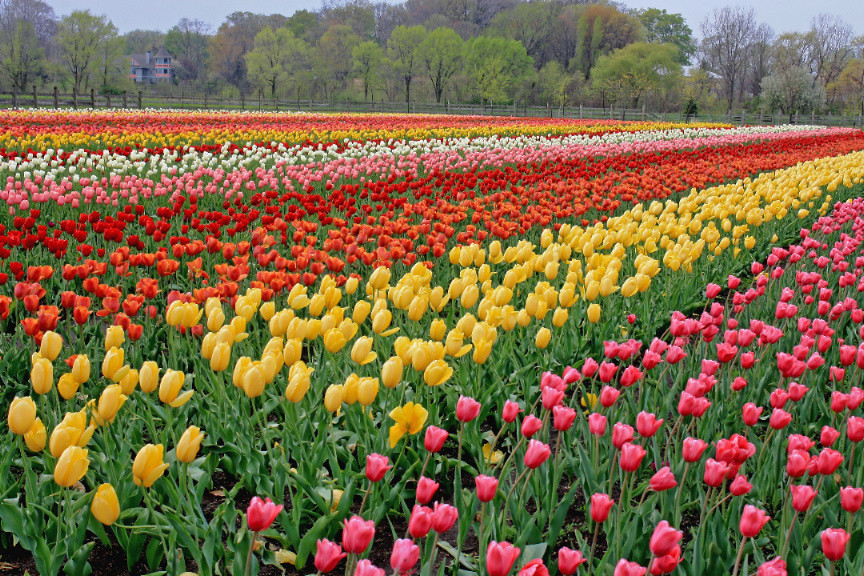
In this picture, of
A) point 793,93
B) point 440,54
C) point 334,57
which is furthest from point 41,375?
point 334,57

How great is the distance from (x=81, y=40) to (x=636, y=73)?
41316 mm

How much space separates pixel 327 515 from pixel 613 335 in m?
2.31

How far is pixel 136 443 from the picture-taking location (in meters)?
2.73

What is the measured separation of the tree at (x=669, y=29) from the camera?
90.2m

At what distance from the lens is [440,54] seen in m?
57.7

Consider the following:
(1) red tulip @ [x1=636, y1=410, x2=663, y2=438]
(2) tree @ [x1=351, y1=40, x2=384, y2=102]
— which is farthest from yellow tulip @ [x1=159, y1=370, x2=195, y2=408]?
(2) tree @ [x1=351, y1=40, x2=384, y2=102]

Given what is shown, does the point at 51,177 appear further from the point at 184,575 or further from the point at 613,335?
the point at 184,575

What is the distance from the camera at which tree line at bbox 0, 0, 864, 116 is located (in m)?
54.4

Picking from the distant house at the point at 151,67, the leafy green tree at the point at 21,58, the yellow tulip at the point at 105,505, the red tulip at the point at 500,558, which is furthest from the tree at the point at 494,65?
the distant house at the point at 151,67

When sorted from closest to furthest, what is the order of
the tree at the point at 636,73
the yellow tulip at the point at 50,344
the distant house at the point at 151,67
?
the yellow tulip at the point at 50,344 → the tree at the point at 636,73 → the distant house at the point at 151,67

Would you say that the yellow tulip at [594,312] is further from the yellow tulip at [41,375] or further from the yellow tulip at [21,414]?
the yellow tulip at [21,414]

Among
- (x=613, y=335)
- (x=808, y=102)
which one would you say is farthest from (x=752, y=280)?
(x=808, y=102)

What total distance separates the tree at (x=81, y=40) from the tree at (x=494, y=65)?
27729 millimetres

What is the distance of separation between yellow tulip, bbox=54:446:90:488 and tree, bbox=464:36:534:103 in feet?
176
